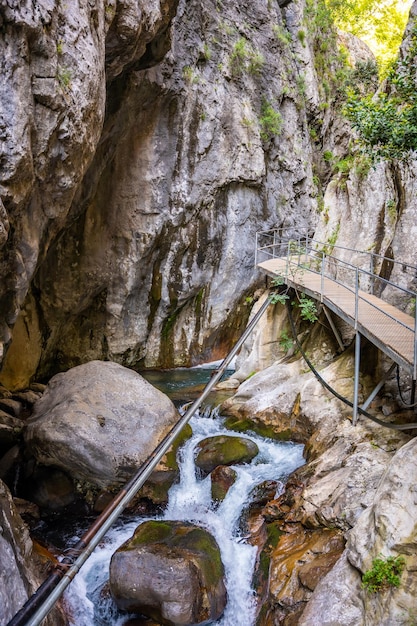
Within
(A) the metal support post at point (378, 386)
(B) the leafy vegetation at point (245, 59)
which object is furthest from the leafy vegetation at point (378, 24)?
(A) the metal support post at point (378, 386)

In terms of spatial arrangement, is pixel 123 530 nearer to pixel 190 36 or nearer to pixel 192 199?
pixel 192 199

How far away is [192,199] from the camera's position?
1483 centimetres

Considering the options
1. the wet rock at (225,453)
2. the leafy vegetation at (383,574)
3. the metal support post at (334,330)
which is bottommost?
the wet rock at (225,453)

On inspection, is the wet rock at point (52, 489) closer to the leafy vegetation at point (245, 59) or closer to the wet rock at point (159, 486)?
the wet rock at point (159, 486)

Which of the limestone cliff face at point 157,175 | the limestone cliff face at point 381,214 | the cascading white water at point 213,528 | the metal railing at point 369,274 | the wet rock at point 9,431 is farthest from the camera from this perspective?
the limestone cliff face at point 381,214

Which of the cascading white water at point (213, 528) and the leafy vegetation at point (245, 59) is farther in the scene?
the leafy vegetation at point (245, 59)

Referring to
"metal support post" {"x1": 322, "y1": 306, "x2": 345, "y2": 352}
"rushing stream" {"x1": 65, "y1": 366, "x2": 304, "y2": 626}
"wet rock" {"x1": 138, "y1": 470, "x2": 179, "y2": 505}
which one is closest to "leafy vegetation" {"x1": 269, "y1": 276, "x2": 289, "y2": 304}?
"metal support post" {"x1": 322, "y1": 306, "x2": 345, "y2": 352}

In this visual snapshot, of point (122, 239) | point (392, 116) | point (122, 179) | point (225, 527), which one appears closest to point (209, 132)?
point (122, 179)

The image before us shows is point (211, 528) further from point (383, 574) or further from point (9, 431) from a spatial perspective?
point (9, 431)

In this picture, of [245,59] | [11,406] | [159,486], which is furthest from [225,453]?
[245,59]

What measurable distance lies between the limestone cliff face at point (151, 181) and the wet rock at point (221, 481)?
430 centimetres

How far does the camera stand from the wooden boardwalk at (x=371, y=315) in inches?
261

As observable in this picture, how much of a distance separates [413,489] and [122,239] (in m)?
11.5

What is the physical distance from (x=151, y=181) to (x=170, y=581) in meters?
11.2
